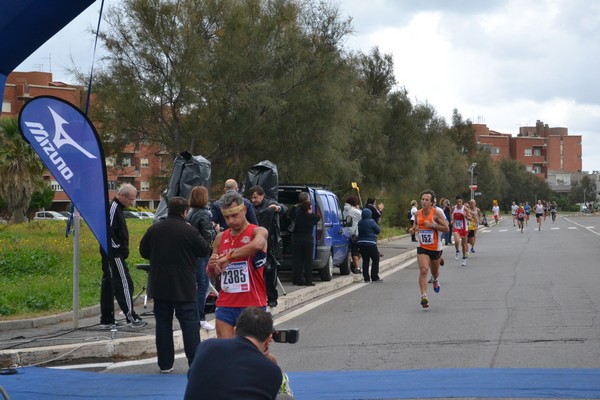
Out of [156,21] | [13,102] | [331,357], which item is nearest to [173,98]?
[156,21]

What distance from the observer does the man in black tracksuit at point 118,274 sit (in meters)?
12.3

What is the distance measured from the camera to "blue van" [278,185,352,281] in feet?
62.7

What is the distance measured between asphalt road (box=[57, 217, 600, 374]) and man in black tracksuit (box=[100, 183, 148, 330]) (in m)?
1.72

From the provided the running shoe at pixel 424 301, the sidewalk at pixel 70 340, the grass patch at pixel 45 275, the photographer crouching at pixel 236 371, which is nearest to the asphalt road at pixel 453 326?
the running shoe at pixel 424 301

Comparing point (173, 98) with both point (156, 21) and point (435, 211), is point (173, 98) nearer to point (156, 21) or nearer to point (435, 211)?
point (156, 21)

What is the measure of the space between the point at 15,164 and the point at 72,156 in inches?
1483

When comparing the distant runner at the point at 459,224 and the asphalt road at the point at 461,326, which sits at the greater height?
the distant runner at the point at 459,224

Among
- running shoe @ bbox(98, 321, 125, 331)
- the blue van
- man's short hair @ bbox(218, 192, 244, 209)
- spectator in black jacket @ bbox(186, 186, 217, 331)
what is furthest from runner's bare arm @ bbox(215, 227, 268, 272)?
the blue van

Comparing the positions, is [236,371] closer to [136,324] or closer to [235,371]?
[235,371]

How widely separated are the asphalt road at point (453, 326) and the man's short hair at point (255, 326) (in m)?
4.85

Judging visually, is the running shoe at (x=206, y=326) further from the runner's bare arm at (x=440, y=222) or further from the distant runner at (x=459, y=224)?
the distant runner at (x=459, y=224)

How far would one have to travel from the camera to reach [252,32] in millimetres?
28609

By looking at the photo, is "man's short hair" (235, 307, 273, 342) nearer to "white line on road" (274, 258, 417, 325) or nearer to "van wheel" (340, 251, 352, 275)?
"white line on road" (274, 258, 417, 325)

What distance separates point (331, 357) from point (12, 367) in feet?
11.4
